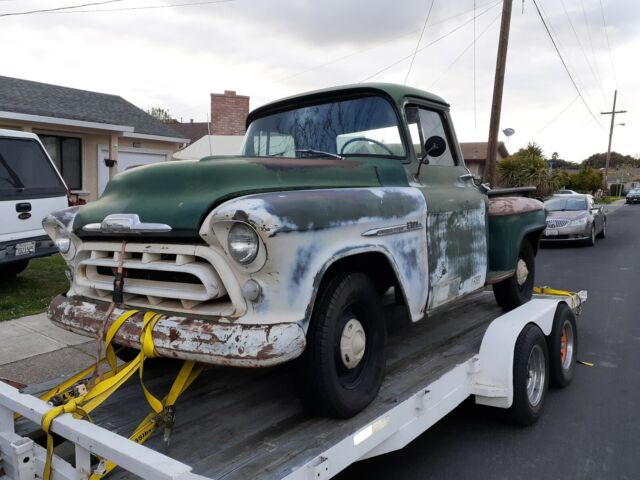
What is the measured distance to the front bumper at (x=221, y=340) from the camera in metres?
2.36

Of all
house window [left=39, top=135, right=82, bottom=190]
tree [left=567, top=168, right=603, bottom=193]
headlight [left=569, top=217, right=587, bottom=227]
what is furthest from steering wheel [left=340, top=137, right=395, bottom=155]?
tree [left=567, top=168, right=603, bottom=193]

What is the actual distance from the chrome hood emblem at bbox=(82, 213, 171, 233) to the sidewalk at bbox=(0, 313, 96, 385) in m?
2.43

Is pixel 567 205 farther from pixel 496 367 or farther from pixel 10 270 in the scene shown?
pixel 10 270

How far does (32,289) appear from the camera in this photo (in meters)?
7.62

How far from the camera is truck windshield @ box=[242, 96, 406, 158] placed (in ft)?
12.4

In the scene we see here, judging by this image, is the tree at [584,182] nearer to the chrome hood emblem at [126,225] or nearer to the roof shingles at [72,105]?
the roof shingles at [72,105]

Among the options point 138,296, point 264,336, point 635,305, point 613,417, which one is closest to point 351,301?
point 264,336

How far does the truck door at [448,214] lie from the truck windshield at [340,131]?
7.7 inches

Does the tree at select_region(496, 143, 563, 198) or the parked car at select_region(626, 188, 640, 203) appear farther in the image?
the parked car at select_region(626, 188, 640, 203)

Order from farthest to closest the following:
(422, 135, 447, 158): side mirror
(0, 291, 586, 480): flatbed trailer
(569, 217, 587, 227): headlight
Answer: (569, 217, 587, 227): headlight
(422, 135, 447, 158): side mirror
(0, 291, 586, 480): flatbed trailer

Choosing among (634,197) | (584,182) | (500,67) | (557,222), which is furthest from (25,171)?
(634,197)

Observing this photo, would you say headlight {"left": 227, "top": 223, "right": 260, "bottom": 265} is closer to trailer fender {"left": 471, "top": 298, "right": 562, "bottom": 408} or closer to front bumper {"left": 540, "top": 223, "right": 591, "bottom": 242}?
trailer fender {"left": 471, "top": 298, "right": 562, "bottom": 408}

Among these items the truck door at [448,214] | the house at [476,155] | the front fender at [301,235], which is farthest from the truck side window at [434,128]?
the house at [476,155]

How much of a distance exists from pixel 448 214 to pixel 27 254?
17.7 feet
